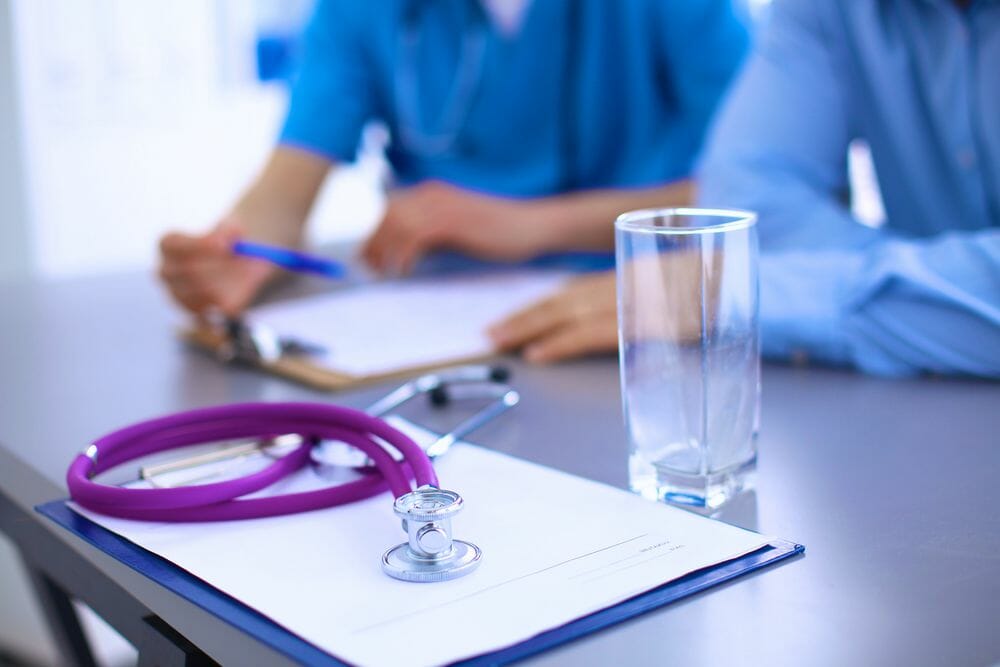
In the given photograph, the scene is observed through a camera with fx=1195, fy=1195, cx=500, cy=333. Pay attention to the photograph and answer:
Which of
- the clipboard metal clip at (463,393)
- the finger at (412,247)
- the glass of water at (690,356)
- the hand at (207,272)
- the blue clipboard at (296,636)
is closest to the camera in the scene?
the blue clipboard at (296,636)

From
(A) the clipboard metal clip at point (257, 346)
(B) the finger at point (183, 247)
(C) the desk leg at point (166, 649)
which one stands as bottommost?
(C) the desk leg at point (166, 649)

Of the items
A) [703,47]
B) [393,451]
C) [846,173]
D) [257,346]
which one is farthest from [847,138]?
[393,451]

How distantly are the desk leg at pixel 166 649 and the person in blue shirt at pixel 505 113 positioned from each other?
0.79 meters

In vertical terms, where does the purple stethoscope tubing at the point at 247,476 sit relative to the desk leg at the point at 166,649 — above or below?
above

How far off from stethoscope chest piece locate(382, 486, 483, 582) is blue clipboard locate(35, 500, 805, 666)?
2.4 inches

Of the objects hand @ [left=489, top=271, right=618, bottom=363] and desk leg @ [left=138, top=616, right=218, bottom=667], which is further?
hand @ [left=489, top=271, right=618, bottom=363]

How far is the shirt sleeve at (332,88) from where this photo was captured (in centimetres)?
146

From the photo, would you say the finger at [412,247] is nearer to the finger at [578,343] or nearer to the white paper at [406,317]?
the white paper at [406,317]

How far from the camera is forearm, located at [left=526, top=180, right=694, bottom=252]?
4.35ft

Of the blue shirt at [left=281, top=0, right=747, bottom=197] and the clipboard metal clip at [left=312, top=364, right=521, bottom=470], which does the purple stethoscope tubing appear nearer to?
the clipboard metal clip at [left=312, top=364, right=521, bottom=470]

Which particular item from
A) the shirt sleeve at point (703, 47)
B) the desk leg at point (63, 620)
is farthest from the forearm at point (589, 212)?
the desk leg at point (63, 620)

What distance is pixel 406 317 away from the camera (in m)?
1.07

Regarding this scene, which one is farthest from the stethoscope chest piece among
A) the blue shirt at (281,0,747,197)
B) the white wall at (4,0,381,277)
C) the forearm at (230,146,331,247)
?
the white wall at (4,0,381,277)

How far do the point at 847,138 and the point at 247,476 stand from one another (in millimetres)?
790
